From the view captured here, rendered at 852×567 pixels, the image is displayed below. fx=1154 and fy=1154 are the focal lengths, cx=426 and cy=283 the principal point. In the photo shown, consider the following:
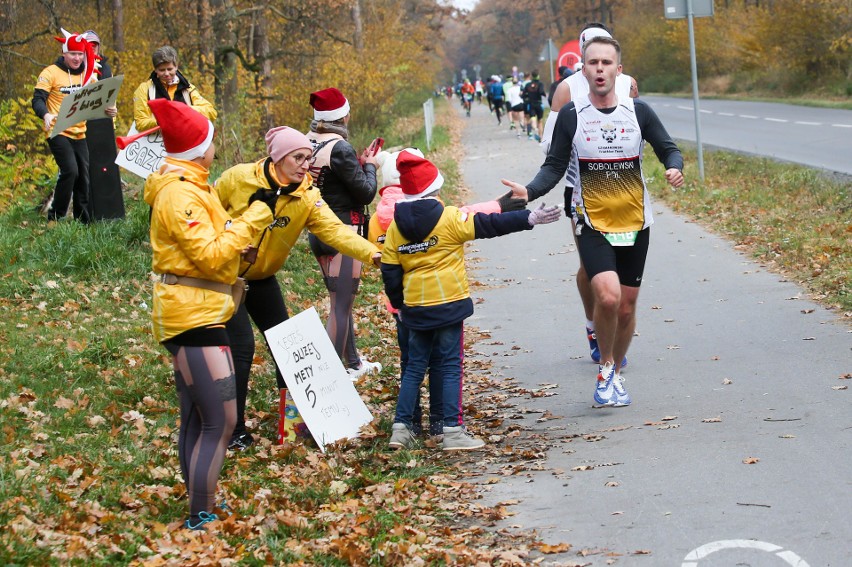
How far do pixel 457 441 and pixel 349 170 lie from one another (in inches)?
78.5

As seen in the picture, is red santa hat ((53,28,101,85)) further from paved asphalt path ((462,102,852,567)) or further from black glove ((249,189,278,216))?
black glove ((249,189,278,216))

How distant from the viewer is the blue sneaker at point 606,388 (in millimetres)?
7172

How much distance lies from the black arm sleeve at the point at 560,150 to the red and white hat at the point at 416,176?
0.90 meters

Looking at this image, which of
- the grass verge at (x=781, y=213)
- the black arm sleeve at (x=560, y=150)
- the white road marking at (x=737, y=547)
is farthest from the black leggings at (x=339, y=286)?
the grass verge at (x=781, y=213)

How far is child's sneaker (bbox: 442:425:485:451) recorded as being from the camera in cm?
650

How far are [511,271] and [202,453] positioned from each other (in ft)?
26.9

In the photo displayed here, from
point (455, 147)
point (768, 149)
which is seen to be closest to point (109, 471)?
point (768, 149)

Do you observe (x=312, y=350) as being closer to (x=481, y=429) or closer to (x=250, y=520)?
(x=481, y=429)

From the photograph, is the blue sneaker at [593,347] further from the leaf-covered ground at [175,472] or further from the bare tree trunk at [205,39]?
the bare tree trunk at [205,39]

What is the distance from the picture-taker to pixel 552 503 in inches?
216

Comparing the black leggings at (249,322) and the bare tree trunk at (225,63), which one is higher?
the bare tree trunk at (225,63)

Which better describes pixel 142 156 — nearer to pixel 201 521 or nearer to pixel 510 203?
pixel 510 203

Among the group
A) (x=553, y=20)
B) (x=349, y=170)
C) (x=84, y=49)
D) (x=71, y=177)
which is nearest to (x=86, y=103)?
(x=84, y=49)

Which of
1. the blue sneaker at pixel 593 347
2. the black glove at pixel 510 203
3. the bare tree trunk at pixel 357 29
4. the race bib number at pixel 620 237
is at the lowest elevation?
the blue sneaker at pixel 593 347
